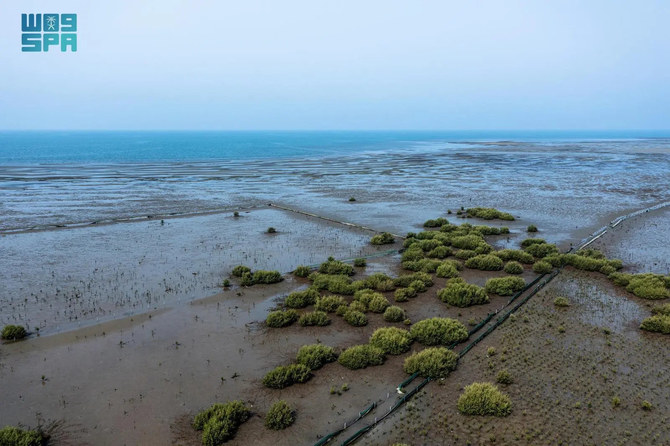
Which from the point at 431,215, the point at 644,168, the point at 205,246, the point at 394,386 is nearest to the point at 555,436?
the point at 394,386

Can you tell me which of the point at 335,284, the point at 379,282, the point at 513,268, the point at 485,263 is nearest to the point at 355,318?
the point at 335,284

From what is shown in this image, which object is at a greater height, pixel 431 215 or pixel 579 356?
pixel 431 215

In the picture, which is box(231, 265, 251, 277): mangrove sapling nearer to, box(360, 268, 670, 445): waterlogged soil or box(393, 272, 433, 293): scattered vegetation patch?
box(393, 272, 433, 293): scattered vegetation patch

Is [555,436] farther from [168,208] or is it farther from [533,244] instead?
[168,208]

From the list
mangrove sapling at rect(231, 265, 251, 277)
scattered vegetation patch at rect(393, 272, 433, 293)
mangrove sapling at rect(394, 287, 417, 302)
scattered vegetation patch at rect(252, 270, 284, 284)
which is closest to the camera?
mangrove sapling at rect(394, 287, 417, 302)

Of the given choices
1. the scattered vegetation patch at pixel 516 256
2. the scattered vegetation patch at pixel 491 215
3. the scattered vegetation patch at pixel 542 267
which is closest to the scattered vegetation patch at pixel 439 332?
the scattered vegetation patch at pixel 542 267

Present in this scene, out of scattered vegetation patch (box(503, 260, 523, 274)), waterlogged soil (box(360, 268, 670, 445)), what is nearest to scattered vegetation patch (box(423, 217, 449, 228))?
scattered vegetation patch (box(503, 260, 523, 274))

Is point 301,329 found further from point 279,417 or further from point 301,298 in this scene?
point 279,417
